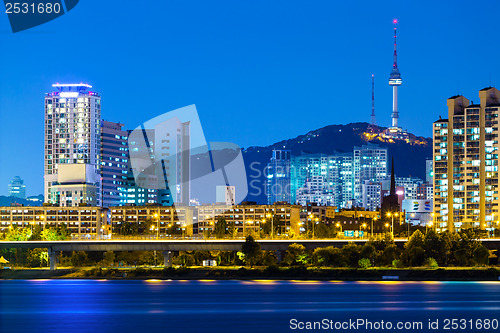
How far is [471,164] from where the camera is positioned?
19000 cm

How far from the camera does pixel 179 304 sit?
3450 inches

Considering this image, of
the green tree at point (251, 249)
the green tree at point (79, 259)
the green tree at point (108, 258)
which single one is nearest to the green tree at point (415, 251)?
the green tree at point (251, 249)

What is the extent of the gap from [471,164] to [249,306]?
4501 inches

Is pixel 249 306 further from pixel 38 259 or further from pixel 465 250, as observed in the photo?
pixel 38 259

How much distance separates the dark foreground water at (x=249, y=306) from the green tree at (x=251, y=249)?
8.02m

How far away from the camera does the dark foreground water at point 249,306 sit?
72188 mm

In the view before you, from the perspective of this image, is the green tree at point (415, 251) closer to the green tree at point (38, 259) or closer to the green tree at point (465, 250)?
the green tree at point (465, 250)

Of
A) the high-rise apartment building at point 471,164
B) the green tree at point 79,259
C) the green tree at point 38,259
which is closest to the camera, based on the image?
the green tree at point 79,259

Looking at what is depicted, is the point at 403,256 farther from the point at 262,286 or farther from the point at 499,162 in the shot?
the point at 499,162

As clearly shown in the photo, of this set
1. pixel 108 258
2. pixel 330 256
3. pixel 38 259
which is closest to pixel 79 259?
pixel 108 258

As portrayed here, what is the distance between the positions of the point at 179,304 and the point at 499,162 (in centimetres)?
11550

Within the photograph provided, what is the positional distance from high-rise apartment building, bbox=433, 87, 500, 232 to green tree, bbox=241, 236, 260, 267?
7389cm

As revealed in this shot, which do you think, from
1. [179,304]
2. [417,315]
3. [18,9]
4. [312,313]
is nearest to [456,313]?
[417,315]

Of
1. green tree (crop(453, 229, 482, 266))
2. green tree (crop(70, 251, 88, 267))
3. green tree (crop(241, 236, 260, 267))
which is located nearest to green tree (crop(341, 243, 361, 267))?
green tree (crop(241, 236, 260, 267))
